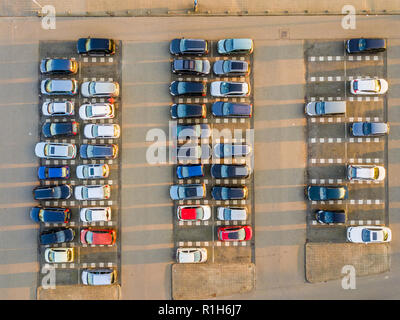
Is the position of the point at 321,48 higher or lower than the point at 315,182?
higher

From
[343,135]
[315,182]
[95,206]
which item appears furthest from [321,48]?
[95,206]

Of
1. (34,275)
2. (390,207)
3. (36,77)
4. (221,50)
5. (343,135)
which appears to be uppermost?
(221,50)

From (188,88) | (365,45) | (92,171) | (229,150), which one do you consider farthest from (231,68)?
(92,171)

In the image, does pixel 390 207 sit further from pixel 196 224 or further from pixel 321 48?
pixel 196 224

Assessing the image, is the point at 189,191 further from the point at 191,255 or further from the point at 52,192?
the point at 52,192

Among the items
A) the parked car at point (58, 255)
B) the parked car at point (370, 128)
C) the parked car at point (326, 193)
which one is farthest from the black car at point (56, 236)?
the parked car at point (370, 128)

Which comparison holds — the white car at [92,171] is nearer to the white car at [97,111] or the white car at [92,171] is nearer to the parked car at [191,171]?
the white car at [97,111]

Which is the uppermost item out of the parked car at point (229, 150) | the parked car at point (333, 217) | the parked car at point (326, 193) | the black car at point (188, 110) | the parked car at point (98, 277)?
the black car at point (188, 110)
